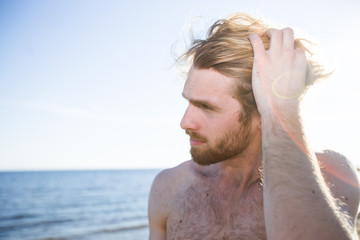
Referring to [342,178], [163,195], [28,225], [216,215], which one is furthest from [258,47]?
[28,225]

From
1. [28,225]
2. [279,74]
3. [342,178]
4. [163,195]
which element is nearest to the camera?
[279,74]

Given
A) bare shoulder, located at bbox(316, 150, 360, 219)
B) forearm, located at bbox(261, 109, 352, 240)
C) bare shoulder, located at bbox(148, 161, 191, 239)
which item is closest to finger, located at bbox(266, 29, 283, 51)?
forearm, located at bbox(261, 109, 352, 240)

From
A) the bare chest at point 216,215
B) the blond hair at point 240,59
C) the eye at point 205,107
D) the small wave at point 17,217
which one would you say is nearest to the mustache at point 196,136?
the eye at point 205,107

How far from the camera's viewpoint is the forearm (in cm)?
106

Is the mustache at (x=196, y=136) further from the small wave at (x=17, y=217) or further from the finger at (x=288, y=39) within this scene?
the small wave at (x=17, y=217)

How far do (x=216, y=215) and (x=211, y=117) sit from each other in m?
0.97

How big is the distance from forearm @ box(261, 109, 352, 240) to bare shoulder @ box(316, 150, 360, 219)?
1068mm

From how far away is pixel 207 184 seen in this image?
113 inches

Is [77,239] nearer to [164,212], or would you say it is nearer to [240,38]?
[164,212]

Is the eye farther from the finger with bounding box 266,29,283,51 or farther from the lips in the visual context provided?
the finger with bounding box 266,29,283,51

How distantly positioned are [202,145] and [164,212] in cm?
87

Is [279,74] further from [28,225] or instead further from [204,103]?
[28,225]

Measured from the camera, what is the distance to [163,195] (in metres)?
2.88

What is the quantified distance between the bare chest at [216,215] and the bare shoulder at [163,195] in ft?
0.28
